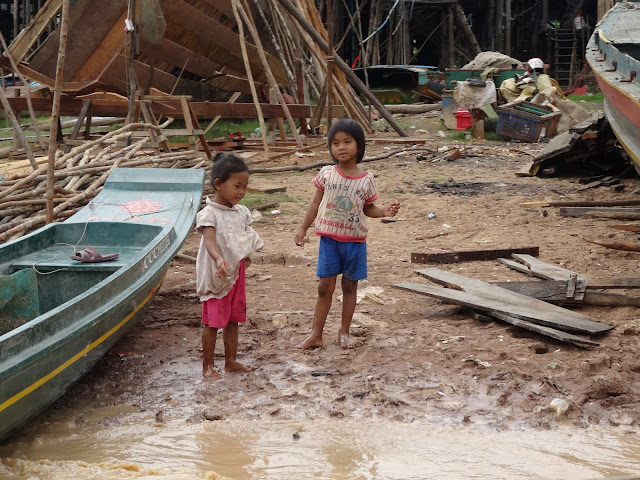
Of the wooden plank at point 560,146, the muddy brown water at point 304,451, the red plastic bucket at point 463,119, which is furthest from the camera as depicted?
the red plastic bucket at point 463,119

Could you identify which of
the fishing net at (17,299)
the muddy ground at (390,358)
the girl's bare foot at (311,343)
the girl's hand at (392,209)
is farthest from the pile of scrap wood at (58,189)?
the girl's hand at (392,209)

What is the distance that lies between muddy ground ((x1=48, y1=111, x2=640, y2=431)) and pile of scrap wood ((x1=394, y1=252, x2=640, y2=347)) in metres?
0.07

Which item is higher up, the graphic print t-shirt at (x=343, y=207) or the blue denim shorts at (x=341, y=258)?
the graphic print t-shirt at (x=343, y=207)

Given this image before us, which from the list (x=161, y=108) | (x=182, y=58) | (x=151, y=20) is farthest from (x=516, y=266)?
(x=182, y=58)

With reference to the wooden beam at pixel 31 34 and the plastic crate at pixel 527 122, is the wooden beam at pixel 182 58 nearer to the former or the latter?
the wooden beam at pixel 31 34

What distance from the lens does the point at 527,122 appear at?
12273 mm

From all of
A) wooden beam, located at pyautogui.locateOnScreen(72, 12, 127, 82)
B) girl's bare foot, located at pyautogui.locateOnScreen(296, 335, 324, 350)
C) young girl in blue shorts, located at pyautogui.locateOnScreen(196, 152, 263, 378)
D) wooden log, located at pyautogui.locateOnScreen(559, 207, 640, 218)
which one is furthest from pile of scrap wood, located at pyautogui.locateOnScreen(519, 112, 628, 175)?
young girl in blue shorts, located at pyautogui.locateOnScreen(196, 152, 263, 378)

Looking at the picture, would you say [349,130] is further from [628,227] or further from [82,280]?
[628,227]

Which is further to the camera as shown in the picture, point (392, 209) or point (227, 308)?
point (392, 209)

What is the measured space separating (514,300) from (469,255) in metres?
1.36

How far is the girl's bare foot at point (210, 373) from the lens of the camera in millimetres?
3467

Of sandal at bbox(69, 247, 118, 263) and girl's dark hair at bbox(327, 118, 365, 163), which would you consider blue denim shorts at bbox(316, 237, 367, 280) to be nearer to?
girl's dark hair at bbox(327, 118, 365, 163)

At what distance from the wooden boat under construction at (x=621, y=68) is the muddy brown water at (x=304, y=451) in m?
3.95

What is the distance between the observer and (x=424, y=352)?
3.65 metres
